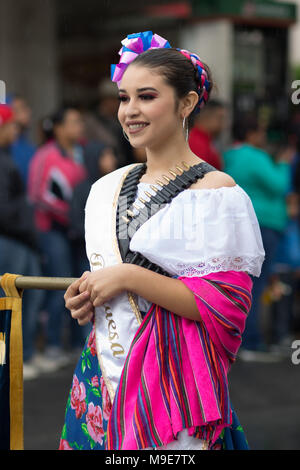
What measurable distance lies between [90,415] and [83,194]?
3.48 metres

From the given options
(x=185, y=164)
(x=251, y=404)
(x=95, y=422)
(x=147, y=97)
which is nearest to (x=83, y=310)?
(x=95, y=422)

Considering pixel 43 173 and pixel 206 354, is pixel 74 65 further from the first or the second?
pixel 206 354

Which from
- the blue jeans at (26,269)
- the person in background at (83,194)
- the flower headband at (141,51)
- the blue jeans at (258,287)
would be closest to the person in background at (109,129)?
the person in background at (83,194)

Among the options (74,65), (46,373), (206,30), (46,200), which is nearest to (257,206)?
(46,200)

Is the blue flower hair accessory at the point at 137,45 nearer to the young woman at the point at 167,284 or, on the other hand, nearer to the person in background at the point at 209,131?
the young woman at the point at 167,284

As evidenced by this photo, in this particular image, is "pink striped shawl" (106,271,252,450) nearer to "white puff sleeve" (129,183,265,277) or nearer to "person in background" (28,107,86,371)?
"white puff sleeve" (129,183,265,277)

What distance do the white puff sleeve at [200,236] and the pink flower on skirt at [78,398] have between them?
1.55 feet

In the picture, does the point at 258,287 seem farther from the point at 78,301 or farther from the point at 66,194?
the point at 78,301

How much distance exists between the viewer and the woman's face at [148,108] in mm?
2223

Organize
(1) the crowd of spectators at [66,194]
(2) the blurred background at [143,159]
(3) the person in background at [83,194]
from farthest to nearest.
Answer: (3) the person in background at [83,194] < (1) the crowd of spectators at [66,194] < (2) the blurred background at [143,159]

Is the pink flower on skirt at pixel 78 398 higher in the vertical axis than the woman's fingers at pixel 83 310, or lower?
lower

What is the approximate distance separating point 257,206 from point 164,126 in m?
3.95

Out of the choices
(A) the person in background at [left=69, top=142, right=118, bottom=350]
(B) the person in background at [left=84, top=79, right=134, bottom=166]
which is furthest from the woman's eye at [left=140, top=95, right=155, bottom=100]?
(B) the person in background at [left=84, top=79, right=134, bottom=166]

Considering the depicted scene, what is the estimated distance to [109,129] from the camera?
6.52 meters
